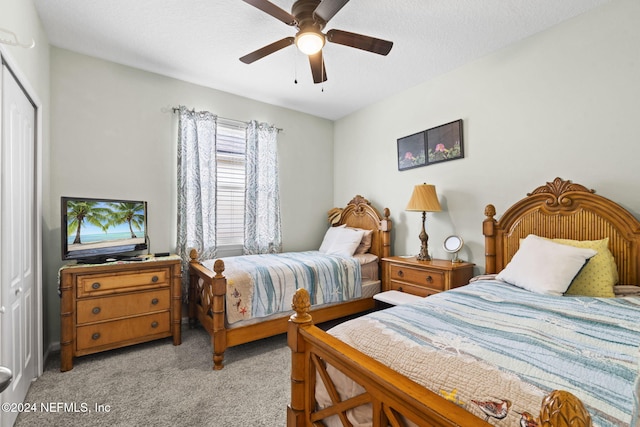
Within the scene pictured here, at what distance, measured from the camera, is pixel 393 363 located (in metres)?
1.03

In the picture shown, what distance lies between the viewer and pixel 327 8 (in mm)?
1792

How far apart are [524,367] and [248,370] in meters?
2.01

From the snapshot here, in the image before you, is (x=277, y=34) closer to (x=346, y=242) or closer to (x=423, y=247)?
(x=346, y=242)

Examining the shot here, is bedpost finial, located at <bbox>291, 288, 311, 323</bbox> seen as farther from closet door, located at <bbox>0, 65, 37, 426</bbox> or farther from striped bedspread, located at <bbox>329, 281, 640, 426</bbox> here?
closet door, located at <bbox>0, 65, 37, 426</bbox>

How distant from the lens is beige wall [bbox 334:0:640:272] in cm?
205

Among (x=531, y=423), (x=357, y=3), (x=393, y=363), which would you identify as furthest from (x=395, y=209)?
(x=531, y=423)

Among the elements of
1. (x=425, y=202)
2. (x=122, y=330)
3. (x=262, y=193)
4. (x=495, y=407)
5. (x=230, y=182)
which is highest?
(x=230, y=182)

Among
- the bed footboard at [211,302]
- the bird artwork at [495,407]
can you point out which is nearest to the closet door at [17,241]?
the bed footboard at [211,302]

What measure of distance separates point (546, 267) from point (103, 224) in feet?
11.4

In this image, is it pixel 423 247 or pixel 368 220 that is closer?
pixel 423 247

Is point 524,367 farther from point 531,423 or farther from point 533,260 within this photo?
point 533,260

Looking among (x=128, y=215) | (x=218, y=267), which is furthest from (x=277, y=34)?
(x=128, y=215)

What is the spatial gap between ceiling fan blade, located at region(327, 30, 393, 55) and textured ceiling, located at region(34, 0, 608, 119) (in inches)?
12.0

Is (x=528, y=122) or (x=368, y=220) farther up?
(x=528, y=122)
